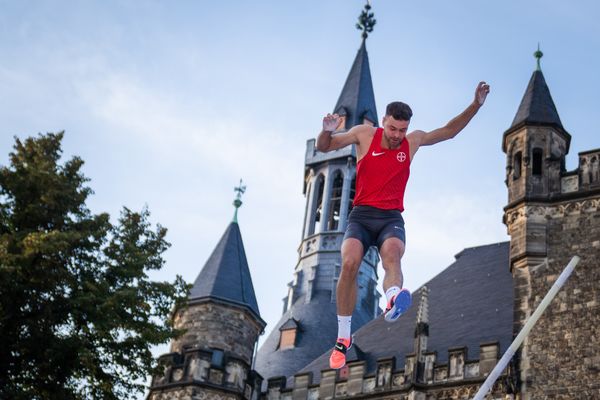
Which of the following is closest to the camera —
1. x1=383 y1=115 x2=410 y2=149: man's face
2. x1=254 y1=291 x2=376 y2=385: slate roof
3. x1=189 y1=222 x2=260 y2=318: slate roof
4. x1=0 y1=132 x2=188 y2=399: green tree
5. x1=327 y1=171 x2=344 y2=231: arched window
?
x1=383 y1=115 x2=410 y2=149: man's face

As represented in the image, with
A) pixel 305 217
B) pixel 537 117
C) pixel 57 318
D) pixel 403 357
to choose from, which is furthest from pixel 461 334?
pixel 305 217

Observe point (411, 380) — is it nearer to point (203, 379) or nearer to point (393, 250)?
point (203, 379)

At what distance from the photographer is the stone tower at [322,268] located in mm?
29344

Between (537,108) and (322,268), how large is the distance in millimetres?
15316

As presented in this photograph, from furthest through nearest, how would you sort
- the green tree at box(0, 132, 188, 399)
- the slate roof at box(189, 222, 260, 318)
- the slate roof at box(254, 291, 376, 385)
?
the slate roof at box(254, 291, 376, 385) < the slate roof at box(189, 222, 260, 318) < the green tree at box(0, 132, 188, 399)

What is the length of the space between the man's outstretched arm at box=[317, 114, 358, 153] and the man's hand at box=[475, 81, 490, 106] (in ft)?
2.79

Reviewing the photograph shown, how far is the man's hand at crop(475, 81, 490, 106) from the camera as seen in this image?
6.25 meters

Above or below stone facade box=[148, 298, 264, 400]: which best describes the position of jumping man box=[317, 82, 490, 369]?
below

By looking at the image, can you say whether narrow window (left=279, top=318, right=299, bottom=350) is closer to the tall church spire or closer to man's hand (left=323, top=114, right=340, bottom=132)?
the tall church spire

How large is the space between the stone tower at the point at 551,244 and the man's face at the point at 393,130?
1200 centimetres

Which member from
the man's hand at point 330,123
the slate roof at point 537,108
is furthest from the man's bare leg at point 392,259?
the slate roof at point 537,108

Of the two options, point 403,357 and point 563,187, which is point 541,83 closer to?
point 563,187

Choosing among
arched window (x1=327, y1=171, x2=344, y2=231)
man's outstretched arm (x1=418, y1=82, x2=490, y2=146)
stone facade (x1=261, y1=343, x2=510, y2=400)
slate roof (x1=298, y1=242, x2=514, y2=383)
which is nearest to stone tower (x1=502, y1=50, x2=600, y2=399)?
stone facade (x1=261, y1=343, x2=510, y2=400)

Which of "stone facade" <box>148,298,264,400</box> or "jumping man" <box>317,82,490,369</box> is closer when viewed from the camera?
"jumping man" <box>317,82,490,369</box>
